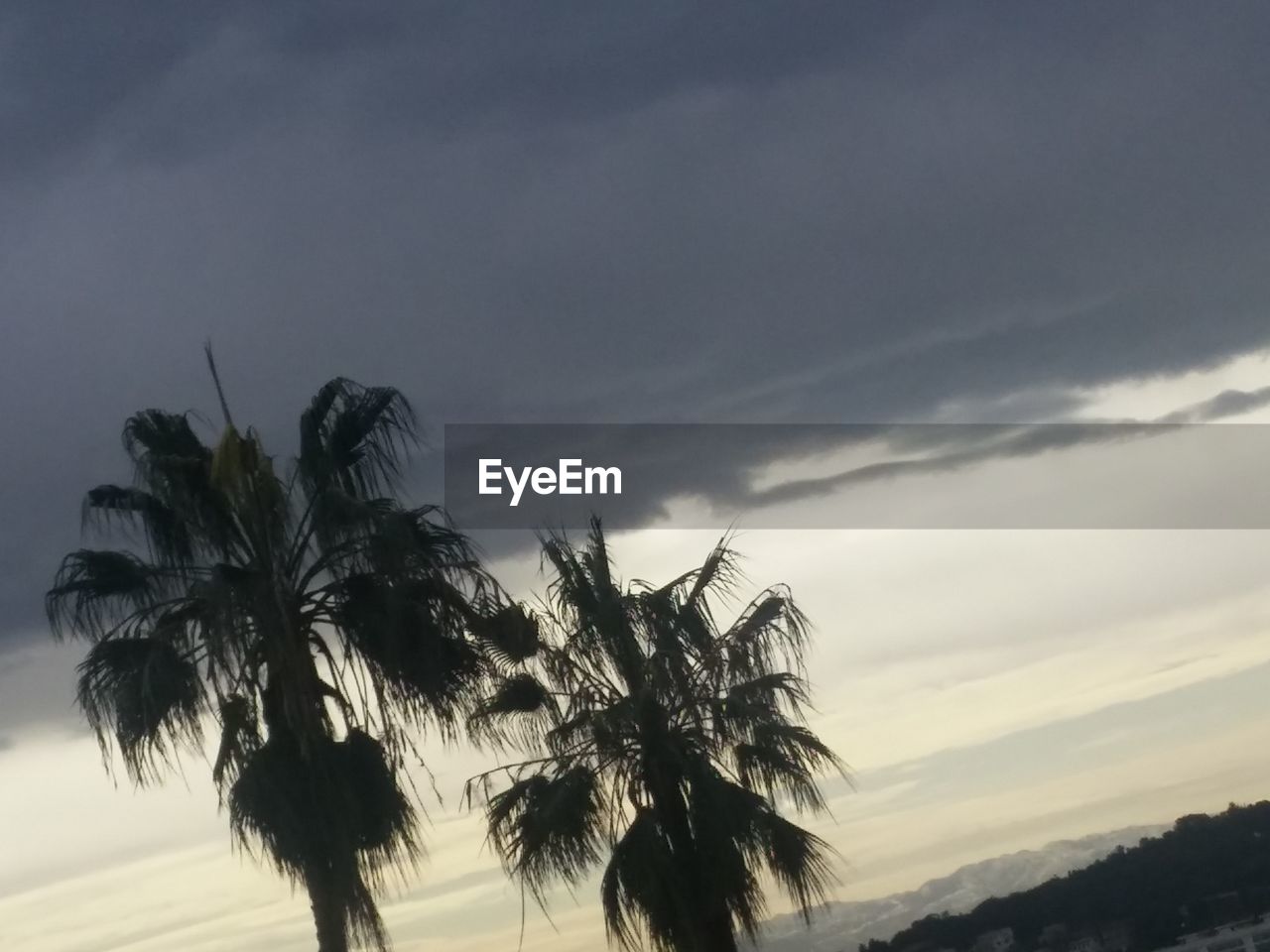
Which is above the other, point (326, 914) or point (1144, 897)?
point (326, 914)

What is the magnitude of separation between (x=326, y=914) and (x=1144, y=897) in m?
11.7

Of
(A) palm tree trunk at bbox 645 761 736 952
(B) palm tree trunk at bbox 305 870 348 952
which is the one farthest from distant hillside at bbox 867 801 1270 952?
(B) palm tree trunk at bbox 305 870 348 952

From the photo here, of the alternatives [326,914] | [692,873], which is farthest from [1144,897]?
[326,914]

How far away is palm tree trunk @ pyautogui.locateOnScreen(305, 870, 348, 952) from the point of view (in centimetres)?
1798

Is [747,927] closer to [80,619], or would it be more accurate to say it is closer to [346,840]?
[346,840]

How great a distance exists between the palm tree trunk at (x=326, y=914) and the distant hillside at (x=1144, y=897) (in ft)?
25.7

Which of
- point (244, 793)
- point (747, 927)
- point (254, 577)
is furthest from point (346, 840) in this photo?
point (747, 927)

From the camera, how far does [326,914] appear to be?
18.1 m

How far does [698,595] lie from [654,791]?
2888 millimetres

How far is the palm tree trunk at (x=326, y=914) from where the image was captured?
18.0 m

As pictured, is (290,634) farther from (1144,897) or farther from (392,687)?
(1144,897)

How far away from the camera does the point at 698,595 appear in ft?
67.9

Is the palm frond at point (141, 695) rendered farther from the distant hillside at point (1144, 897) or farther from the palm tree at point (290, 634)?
the distant hillside at point (1144, 897)

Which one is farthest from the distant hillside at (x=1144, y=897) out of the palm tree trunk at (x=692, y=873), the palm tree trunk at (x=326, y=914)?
the palm tree trunk at (x=326, y=914)
